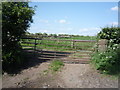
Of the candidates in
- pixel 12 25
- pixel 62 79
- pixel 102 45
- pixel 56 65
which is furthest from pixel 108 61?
pixel 12 25

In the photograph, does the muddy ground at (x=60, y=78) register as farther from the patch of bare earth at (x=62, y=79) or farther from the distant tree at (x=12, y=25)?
the distant tree at (x=12, y=25)

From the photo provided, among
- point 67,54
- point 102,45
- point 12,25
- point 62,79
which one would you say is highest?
point 12,25

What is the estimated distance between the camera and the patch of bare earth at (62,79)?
393 cm

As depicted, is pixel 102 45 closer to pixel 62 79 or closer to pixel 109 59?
pixel 109 59

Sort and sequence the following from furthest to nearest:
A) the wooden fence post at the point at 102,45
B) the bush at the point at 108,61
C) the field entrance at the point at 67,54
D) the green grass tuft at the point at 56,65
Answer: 1. the field entrance at the point at 67,54
2. the wooden fence post at the point at 102,45
3. the green grass tuft at the point at 56,65
4. the bush at the point at 108,61

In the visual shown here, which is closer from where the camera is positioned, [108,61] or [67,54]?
[108,61]

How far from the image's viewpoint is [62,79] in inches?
173

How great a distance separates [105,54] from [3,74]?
4.33m

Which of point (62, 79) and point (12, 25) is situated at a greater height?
point (12, 25)

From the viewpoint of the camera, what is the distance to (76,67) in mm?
5516

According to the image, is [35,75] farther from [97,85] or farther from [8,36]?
[97,85]

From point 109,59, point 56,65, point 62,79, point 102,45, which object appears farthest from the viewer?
point 102,45

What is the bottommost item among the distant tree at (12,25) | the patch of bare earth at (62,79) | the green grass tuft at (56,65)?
the patch of bare earth at (62,79)

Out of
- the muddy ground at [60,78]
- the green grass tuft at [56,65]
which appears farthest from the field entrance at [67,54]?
the muddy ground at [60,78]
